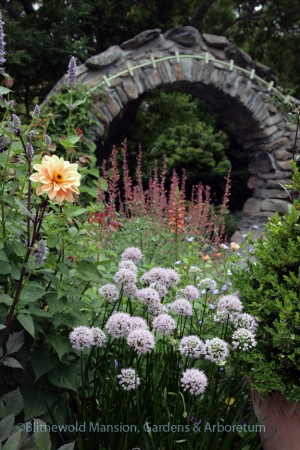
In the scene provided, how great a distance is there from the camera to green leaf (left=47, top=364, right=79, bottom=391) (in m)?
1.79

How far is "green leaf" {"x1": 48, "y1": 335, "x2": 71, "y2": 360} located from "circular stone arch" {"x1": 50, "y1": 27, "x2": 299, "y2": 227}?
4.99 m

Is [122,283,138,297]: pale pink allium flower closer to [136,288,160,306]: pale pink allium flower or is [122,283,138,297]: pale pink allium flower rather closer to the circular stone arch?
[136,288,160,306]: pale pink allium flower

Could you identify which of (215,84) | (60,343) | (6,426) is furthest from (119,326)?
(215,84)

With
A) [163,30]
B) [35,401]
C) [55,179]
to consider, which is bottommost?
[35,401]

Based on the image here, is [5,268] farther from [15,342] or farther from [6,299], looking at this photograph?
[15,342]

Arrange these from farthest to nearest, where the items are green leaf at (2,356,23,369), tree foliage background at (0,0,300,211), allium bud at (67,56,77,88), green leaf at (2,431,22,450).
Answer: tree foliage background at (0,0,300,211) → allium bud at (67,56,77,88) → green leaf at (2,356,23,369) → green leaf at (2,431,22,450)

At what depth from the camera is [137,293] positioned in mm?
1712

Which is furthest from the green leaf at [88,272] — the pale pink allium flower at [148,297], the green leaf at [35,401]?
the green leaf at [35,401]

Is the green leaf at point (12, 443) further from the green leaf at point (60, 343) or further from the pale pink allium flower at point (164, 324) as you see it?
the pale pink allium flower at point (164, 324)

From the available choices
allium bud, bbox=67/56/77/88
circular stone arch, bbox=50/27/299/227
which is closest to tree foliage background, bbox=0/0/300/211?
circular stone arch, bbox=50/27/299/227

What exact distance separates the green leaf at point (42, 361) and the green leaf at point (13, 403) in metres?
0.10

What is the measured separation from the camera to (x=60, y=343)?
178 centimetres

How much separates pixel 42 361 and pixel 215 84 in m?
6.45

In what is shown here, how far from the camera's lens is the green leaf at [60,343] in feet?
5.70
